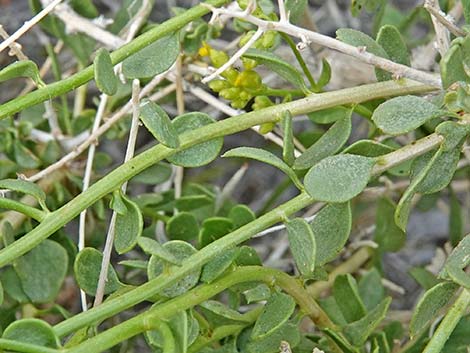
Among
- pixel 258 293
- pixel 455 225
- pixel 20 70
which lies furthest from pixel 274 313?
pixel 455 225

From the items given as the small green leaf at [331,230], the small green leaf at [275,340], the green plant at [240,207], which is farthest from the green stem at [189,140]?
the small green leaf at [275,340]

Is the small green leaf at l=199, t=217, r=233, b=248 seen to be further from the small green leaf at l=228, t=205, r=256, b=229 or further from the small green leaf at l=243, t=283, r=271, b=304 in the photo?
the small green leaf at l=243, t=283, r=271, b=304

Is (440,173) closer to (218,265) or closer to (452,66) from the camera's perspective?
(452,66)

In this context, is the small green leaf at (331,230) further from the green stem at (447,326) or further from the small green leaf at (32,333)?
the small green leaf at (32,333)

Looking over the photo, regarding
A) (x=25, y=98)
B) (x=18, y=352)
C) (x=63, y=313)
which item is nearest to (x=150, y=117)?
(x=25, y=98)

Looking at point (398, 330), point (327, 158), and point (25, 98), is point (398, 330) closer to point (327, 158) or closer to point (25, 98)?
Answer: point (327, 158)

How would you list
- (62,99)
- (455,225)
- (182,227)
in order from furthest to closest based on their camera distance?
(455,225) → (62,99) → (182,227)
